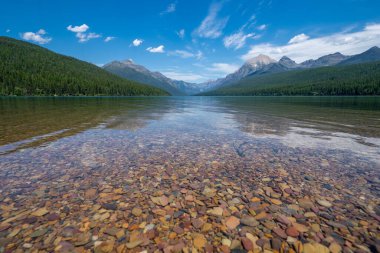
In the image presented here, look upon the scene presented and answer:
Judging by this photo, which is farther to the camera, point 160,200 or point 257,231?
point 160,200

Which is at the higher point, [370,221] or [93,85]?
[93,85]

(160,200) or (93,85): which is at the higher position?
(93,85)

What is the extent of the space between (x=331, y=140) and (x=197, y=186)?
13.9 m

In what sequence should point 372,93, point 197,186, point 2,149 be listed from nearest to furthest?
point 197,186 < point 2,149 < point 372,93

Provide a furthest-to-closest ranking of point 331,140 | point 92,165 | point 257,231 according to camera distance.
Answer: point 331,140
point 92,165
point 257,231

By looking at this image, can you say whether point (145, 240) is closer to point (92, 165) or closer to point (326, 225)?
point (326, 225)

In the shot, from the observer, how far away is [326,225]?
5531 millimetres

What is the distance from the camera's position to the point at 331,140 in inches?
614

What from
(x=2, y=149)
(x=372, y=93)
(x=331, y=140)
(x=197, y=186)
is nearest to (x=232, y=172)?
(x=197, y=186)

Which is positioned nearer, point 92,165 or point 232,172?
point 232,172

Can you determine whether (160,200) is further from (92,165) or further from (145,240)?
(92,165)

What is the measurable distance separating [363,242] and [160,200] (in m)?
5.99

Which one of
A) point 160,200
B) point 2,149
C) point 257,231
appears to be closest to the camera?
point 257,231

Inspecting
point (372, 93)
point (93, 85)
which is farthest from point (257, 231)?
point (372, 93)
